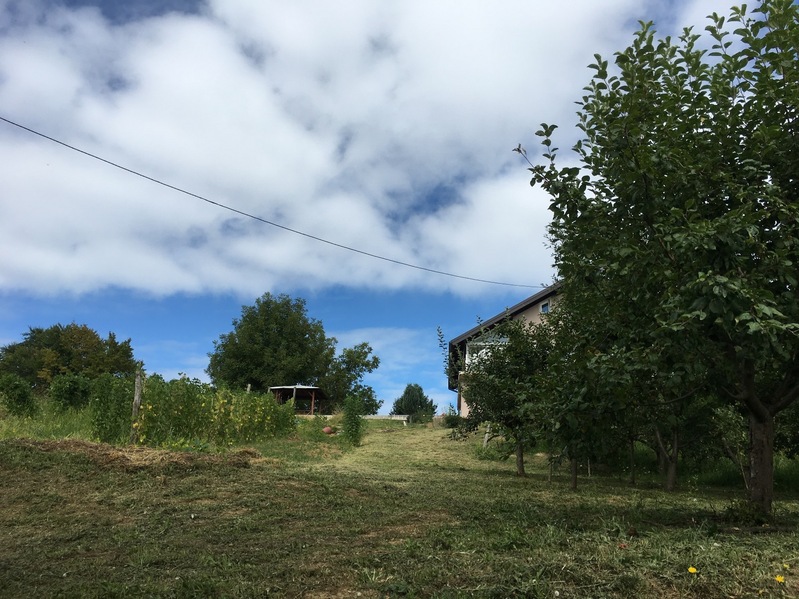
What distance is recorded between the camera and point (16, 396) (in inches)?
657

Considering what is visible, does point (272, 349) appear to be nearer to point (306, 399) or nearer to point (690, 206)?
point (306, 399)

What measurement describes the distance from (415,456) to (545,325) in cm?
640

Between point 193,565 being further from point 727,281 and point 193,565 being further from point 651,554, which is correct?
point 727,281

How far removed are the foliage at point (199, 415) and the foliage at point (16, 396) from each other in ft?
19.9

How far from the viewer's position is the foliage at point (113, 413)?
1197 cm

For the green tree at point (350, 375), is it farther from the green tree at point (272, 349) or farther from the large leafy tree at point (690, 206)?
the large leafy tree at point (690, 206)

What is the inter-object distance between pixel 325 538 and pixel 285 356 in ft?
146

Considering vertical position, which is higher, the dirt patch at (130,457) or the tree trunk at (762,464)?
the tree trunk at (762,464)

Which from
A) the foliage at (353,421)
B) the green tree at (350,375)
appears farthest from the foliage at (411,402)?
the foliage at (353,421)

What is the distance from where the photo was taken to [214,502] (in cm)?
667

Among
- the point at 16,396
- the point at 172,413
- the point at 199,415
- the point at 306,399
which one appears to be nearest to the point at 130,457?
the point at 172,413

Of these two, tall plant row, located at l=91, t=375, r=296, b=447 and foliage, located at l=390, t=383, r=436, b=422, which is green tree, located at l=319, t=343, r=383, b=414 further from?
tall plant row, located at l=91, t=375, r=296, b=447

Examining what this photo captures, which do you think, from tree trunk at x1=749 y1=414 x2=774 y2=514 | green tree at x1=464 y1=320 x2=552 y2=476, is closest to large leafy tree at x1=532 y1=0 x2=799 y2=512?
tree trunk at x1=749 y1=414 x2=774 y2=514

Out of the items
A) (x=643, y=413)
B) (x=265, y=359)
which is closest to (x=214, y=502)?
(x=643, y=413)
